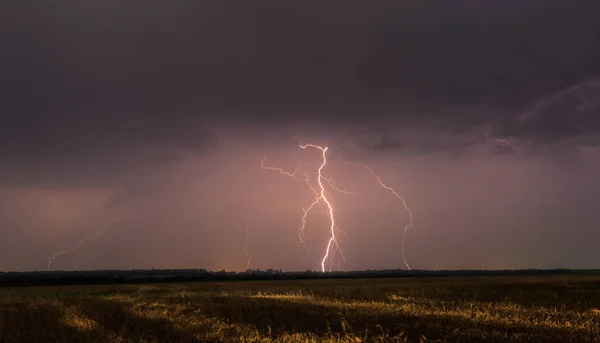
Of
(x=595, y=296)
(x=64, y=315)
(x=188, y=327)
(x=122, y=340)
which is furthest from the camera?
(x=595, y=296)

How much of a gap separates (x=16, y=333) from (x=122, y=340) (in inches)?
183

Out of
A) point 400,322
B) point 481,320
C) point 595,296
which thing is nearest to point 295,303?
point 400,322

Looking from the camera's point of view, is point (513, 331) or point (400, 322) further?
point (400, 322)

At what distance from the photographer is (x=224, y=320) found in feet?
67.9

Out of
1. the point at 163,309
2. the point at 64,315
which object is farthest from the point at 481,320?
the point at 64,315

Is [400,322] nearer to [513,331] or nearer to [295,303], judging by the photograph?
[513,331]

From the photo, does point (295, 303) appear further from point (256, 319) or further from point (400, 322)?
point (400, 322)

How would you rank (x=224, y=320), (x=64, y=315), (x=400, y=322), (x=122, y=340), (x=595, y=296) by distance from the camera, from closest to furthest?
(x=122, y=340)
(x=400, y=322)
(x=224, y=320)
(x=64, y=315)
(x=595, y=296)

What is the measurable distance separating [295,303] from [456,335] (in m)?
11.1

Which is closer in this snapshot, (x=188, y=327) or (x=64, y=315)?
(x=188, y=327)

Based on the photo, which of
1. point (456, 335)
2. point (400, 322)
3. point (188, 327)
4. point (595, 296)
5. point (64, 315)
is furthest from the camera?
point (595, 296)

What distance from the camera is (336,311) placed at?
70.1ft

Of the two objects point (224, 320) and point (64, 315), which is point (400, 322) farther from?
point (64, 315)

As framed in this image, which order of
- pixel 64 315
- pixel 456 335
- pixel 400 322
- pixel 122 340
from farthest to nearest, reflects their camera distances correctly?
pixel 64 315
pixel 400 322
pixel 122 340
pixel 456 335
